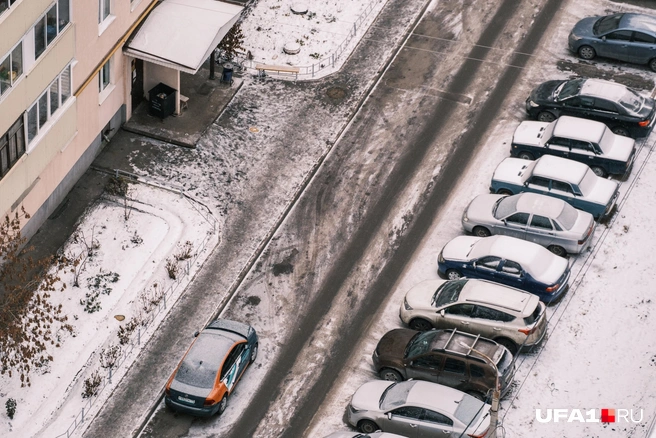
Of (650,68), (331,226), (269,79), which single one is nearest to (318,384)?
(331,226)

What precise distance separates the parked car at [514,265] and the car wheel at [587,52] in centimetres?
1318

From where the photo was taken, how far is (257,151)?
1742 inches

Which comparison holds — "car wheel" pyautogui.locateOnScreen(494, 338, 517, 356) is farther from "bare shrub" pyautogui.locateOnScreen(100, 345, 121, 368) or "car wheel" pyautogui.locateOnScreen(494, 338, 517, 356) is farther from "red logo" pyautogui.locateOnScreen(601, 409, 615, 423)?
"bare shrub" pyautogui.locateOnScreen(100, 345, 121, 368)

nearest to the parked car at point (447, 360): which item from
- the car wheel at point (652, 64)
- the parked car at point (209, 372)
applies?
the parked car at point (209, 372)

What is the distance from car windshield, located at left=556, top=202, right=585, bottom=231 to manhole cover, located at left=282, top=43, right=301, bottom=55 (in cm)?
1422

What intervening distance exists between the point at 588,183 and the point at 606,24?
10326 mm

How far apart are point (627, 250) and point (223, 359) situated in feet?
47.9

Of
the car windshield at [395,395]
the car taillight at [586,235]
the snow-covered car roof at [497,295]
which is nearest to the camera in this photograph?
the car windshield at [395,395]

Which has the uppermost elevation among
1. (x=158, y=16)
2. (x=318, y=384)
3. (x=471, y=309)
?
(x=158, y=16)

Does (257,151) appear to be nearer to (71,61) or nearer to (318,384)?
(71,61)

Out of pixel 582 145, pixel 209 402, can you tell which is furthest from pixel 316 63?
pixel 209 402

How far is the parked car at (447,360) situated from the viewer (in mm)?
34625

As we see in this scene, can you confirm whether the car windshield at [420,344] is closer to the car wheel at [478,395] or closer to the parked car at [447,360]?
the parked car at [447,360]

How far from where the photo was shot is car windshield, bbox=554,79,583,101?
44719mm
